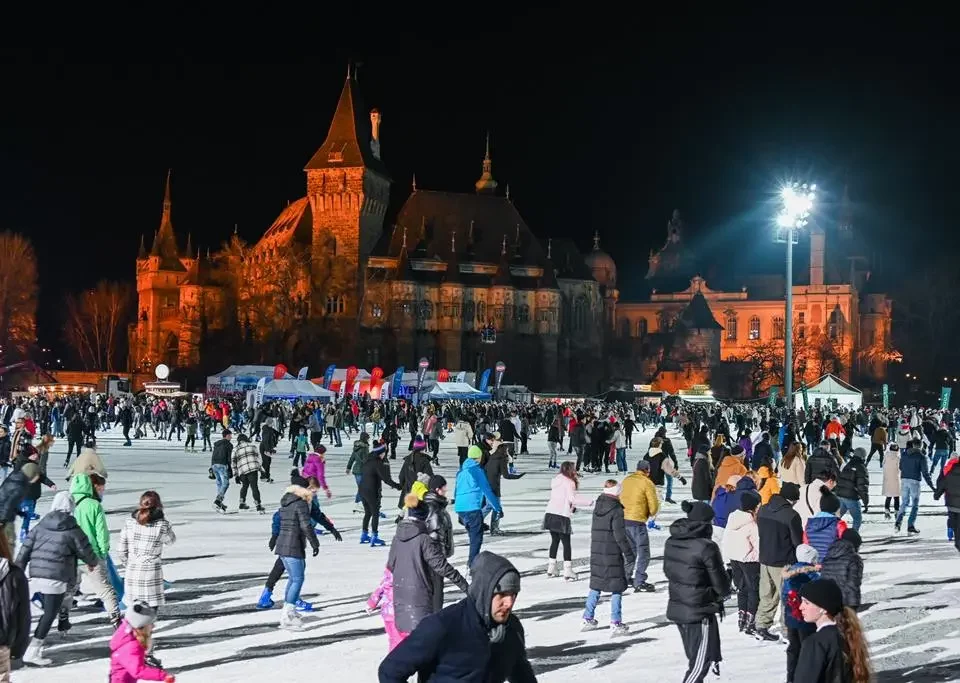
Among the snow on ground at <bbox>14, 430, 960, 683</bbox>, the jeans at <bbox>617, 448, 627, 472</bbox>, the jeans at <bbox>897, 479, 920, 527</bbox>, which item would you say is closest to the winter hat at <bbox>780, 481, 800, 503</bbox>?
the snow on ground at <bbox>14, 430, 960, 683</bbox>

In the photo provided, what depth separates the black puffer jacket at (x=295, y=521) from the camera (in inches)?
349

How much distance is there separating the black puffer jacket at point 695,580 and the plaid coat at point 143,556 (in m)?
3.11

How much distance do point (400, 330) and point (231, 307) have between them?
12823 mm

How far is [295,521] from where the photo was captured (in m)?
8.88

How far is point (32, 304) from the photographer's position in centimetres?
7112

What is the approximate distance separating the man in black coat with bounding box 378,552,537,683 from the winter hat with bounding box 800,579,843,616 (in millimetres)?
1146

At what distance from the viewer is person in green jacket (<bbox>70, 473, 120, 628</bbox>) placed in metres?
8.14

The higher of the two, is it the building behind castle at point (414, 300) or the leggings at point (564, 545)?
the building behind castle at point (414, 300)

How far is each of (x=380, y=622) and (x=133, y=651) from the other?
3868mm

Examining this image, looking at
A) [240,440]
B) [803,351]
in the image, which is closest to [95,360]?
[803,351]

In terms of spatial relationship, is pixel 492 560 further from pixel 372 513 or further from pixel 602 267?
pixel 602 267

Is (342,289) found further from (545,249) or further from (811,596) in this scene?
(811,596)

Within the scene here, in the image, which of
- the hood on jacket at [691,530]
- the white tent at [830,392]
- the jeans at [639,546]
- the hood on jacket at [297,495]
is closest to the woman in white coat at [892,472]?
the jeans at [639,546]

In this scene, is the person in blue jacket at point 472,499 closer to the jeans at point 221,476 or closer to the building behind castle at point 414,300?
the jeans at point 221,476
